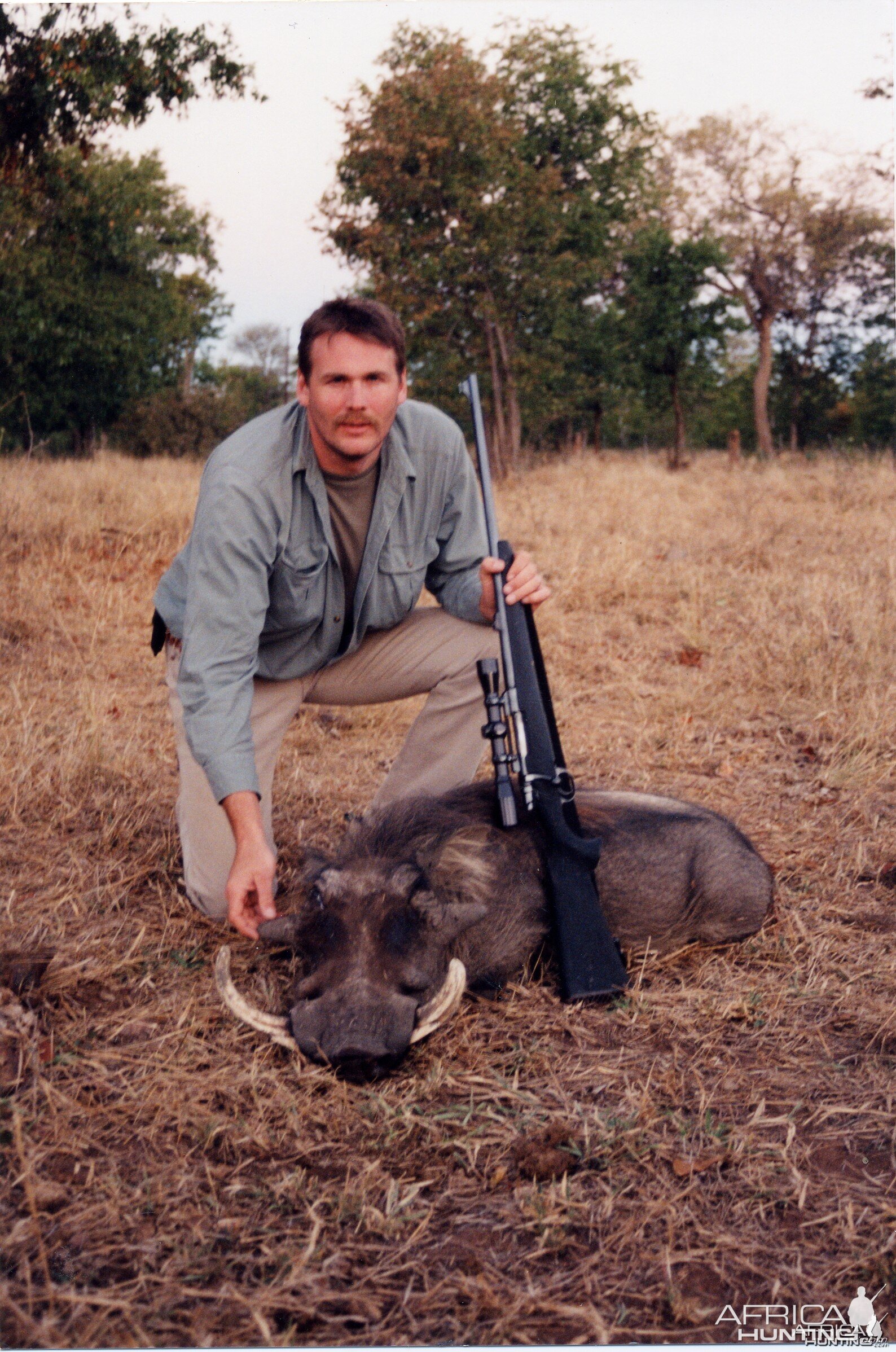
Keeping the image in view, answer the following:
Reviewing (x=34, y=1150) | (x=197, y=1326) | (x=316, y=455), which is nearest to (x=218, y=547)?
(x=316, y=455)

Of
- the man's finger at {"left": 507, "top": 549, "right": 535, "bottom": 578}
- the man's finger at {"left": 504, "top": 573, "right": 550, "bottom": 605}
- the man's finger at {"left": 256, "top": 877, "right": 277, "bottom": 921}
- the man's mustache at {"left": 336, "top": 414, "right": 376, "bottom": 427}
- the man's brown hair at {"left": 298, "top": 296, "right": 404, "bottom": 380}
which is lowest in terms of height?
the man's finger at {"left": 256, "top": 877, "right": 277, "bottom": 921}

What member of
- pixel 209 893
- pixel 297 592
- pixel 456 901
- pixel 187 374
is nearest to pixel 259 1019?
pixel 456 901

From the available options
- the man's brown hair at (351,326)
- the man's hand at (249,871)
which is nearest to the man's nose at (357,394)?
the man's brown hair at (351,326)

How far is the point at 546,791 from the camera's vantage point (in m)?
3.31

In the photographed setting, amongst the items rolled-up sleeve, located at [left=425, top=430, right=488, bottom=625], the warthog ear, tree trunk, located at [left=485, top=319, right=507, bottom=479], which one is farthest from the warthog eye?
tree trunk, located at [left=485, top=319, right=507, bottom=479]

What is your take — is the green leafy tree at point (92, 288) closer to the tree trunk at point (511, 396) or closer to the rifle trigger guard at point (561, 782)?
the tree trunk at point (511, 396)

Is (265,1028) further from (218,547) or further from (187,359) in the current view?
(187,359)

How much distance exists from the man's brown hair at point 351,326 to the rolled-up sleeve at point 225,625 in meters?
0.48

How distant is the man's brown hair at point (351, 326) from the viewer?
3.28 meters

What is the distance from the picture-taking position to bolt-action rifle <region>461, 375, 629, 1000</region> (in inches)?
123

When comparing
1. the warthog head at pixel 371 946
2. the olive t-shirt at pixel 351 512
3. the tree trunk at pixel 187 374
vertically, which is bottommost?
the warthog head at pixel 371 946

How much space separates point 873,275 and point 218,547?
26.6 metres

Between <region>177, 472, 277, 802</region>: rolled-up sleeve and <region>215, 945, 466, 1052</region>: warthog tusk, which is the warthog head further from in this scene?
<region>177, 472, 277, 802</region>: rolled-up sleeve

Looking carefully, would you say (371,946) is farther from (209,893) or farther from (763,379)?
(763,379)
